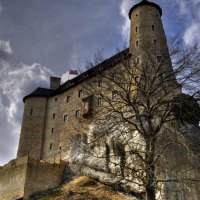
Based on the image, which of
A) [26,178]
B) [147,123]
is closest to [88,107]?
[26,178]

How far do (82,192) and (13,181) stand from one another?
6391mm

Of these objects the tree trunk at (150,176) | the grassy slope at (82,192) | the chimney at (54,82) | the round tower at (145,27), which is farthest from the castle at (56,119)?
the tree trunk at (150,176)

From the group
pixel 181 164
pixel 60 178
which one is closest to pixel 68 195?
pixel 60 178

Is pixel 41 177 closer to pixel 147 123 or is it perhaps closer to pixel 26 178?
pixel 26 178

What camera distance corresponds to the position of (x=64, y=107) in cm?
3900

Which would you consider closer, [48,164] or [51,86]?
[48,164]

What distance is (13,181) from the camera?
86.3 ft

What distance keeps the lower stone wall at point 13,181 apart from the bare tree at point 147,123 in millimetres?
5431

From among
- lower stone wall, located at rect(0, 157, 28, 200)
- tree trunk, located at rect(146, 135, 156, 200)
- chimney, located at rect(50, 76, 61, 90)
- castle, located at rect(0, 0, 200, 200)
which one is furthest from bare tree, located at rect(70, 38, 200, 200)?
chimney, located at rect(50, 76, 61, 90)

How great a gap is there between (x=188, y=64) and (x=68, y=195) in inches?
553

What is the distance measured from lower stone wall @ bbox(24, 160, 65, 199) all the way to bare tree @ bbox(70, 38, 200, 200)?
3582 millimetres

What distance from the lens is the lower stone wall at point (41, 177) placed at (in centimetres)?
2556

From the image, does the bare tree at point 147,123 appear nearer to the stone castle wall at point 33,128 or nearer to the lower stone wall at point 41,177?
the lower stone wall at point 41,177

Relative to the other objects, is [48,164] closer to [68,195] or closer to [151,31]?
[68,195]
